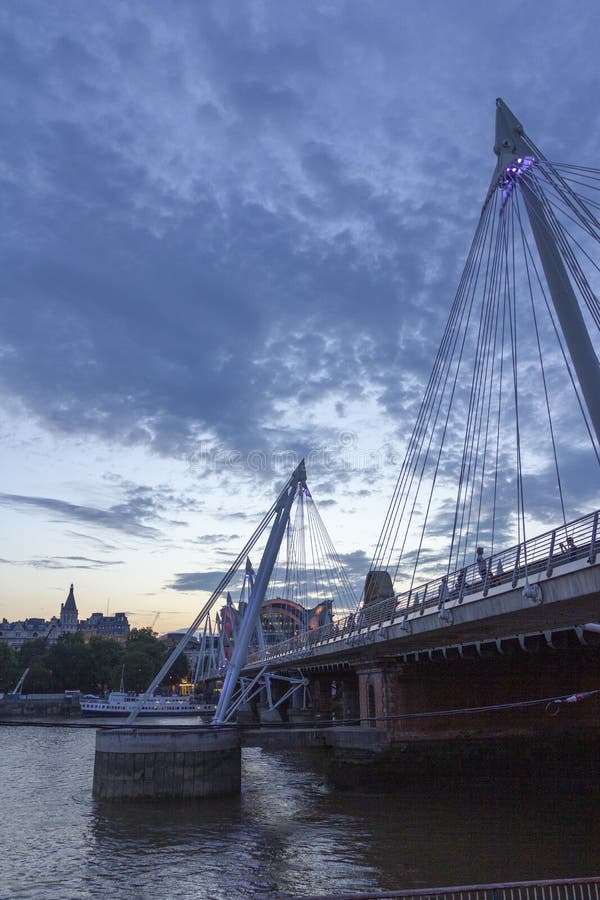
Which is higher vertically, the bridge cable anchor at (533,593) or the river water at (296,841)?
the bridge cable anchor at (533,593)

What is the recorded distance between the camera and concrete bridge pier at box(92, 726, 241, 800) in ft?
107

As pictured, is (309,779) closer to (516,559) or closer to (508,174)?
(516,559)

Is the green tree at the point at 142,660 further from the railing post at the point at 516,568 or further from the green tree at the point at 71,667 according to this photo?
the railing post at the point at 516,568

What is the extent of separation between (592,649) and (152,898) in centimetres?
2144

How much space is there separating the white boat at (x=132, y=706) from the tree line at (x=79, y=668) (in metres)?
18.1

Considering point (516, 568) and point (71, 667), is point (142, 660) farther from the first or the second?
point (516, 568)

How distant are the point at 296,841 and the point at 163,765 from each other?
948 centimetres

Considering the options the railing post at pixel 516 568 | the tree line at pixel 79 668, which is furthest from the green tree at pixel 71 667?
the railing post at pixel 516 568

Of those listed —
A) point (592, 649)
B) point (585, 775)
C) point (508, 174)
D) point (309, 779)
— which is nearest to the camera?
point (508, 174)

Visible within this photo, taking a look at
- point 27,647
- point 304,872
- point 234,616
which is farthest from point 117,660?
point 304,872

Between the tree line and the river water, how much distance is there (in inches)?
4594

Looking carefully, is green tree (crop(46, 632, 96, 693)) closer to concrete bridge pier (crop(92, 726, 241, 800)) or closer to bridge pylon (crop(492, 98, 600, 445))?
concrete bridge pier (crop(92, 726, 241, 800))

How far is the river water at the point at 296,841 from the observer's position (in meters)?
20.2

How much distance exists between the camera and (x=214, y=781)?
3350 cm
